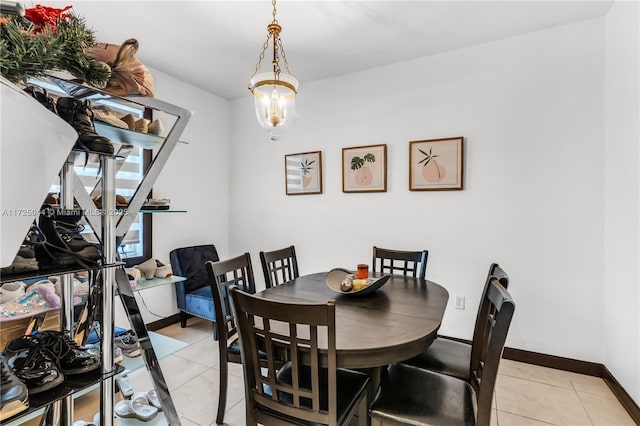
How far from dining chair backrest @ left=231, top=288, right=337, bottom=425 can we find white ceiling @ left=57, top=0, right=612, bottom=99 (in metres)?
2.08

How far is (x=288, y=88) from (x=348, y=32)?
990 mm

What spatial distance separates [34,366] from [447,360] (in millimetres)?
1716

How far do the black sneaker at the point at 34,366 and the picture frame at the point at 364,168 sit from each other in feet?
9.09

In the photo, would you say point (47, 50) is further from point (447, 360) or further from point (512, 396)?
point (512, 396)

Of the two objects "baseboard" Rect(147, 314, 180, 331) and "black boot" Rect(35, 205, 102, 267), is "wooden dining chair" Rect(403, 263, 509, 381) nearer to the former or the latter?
"black boot" Rect(35, 205, 102, 267)

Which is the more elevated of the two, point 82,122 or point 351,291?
point 82,122

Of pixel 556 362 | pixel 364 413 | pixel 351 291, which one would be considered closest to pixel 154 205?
pixel 351 291

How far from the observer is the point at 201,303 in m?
3.10

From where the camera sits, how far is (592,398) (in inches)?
83.3

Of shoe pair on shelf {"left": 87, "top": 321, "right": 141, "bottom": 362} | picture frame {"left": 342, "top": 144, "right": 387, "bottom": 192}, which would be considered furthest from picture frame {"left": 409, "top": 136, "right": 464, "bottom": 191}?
shoe pair on shelf {"left": 87, "top": 321, "right": 141, "bottom": 362}

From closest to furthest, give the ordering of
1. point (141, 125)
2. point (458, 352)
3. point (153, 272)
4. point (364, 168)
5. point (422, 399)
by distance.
→ 1. point (141, 125)
2. point (422, 399)
3. point (153, 272)
4. point (458, 352)
5. point (364, 168)

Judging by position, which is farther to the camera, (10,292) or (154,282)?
(154,282)

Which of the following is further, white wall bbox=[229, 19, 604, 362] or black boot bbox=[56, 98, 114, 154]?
white wall bbox=[229, 19, 604, 362]

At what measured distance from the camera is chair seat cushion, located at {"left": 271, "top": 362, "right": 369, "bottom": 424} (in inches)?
50.1
